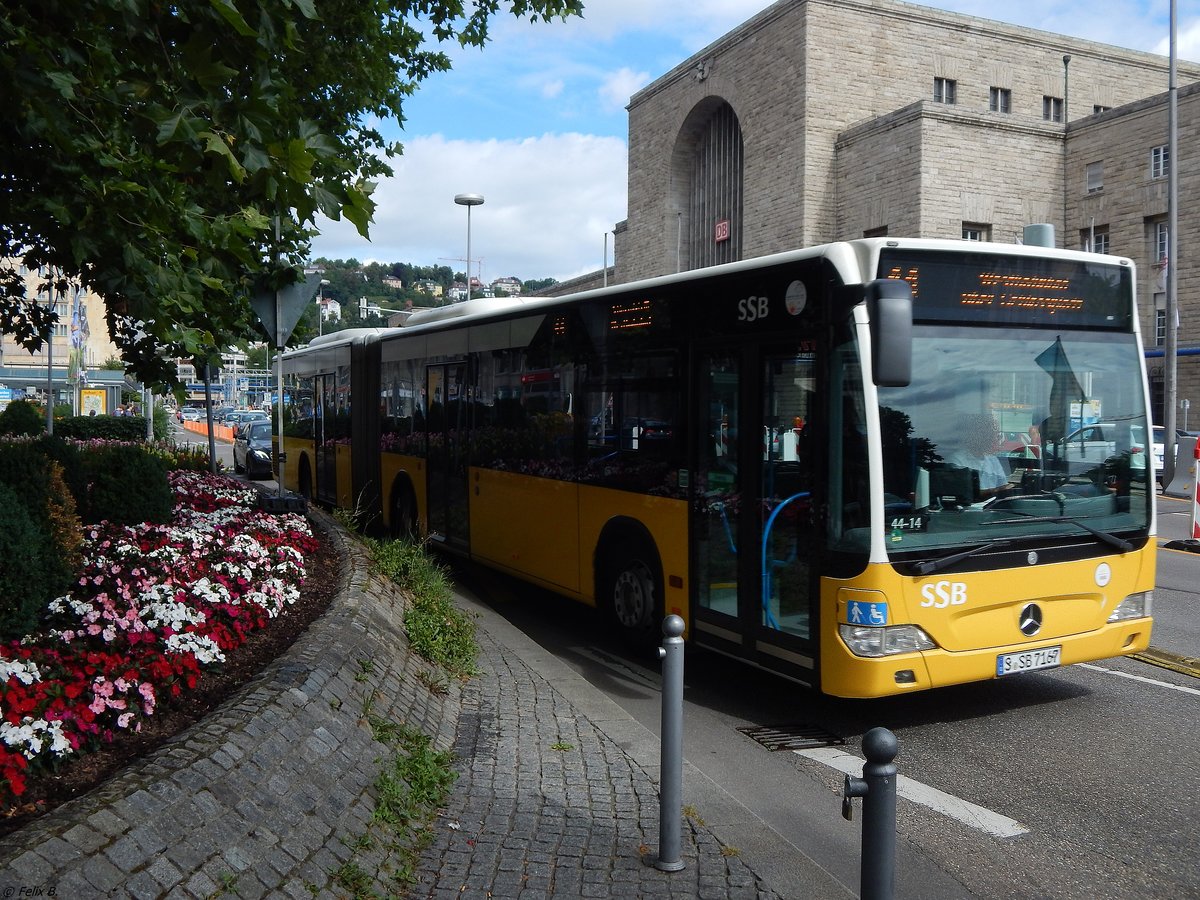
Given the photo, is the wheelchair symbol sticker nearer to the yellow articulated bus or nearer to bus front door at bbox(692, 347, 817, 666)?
the yellow articulated bus

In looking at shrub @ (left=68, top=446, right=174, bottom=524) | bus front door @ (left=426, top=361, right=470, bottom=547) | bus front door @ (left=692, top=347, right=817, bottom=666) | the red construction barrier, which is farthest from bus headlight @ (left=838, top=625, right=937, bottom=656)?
the red construction barrier

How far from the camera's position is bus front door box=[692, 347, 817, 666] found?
632 centimetres

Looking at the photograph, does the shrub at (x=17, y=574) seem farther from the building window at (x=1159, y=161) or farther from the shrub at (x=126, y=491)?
the building window at (x=1159, y=161)

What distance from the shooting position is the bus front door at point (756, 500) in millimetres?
6316

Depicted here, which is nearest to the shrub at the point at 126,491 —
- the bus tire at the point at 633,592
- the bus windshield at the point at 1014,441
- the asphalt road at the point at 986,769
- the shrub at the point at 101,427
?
the asphalt road at the point at 986,769

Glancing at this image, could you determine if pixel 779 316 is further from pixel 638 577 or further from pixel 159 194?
pixel 159 194

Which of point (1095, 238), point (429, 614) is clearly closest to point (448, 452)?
point (429, 614)

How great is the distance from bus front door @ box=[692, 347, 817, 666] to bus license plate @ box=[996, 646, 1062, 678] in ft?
3.66

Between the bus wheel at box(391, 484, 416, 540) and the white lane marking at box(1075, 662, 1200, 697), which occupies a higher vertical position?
the bus wheel at box(391, 484, 416, 540)

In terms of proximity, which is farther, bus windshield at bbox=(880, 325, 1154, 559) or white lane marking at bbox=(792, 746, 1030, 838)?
bus windshield at bbox=(880, 325, 1154, 559)

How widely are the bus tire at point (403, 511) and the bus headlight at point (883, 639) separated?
7781 millimetres

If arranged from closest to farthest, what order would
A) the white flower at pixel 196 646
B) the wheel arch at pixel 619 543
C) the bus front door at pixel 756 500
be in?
the white flower at pixel 196 646 < the bus front door at pixel 756 500 < the wheel arch at pixel 619 543

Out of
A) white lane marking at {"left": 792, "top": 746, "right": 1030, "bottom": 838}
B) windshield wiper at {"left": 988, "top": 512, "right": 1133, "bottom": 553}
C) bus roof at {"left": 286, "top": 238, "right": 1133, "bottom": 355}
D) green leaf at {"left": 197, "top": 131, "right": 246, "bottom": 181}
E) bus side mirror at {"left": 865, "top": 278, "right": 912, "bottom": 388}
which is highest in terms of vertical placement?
green leaf at {"left": 197, "top": 131, "right": 246, "bottom": 181}

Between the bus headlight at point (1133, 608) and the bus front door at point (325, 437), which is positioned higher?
the bus front door at point (325, 437)
